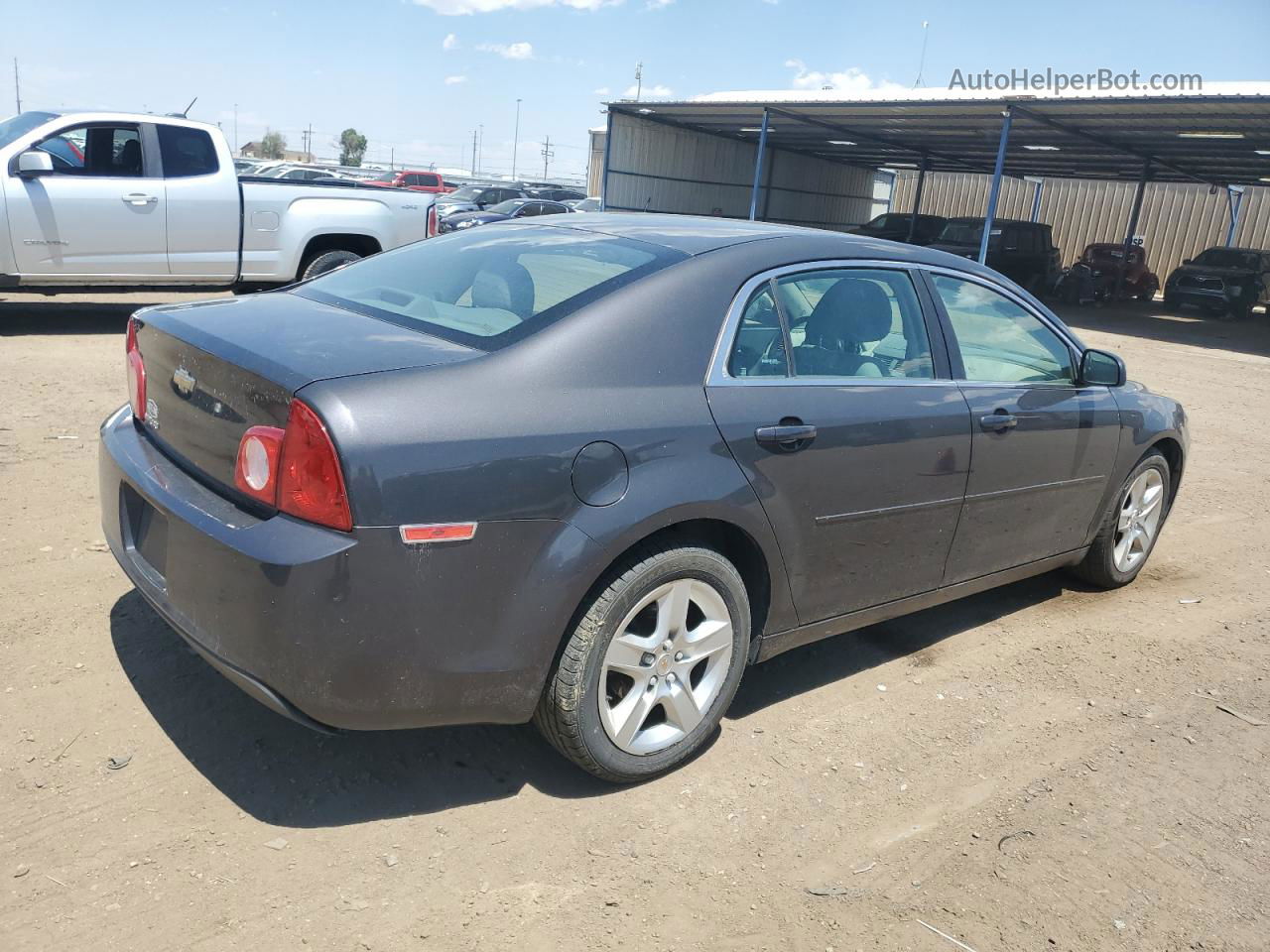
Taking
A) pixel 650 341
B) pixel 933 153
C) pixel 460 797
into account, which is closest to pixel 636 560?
pixel 650 341

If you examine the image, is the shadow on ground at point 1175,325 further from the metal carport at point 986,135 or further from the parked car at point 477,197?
the parked car at point 477,197

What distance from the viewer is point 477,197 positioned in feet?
95.4

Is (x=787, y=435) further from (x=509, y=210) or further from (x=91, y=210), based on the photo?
(x=509, y=210)

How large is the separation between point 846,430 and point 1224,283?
26252 millimetres

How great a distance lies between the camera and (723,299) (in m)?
3.16

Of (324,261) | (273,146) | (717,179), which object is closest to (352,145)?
(273,146)

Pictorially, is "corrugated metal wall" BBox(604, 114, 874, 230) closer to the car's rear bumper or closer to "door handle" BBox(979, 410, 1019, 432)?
"door handle" BBox(979, 410, 1019, 432)

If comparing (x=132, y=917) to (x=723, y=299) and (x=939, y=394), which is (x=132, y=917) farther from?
(x=939, y=394)

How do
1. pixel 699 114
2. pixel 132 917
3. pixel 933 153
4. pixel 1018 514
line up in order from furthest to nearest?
pixel 933 153
pixel 699 114
pixel 1018 514
pixel 132 917

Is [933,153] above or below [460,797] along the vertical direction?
above

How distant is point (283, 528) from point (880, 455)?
193 cm

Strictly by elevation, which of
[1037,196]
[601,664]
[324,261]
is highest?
[1037,196]

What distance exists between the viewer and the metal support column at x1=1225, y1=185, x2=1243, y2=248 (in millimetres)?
32250

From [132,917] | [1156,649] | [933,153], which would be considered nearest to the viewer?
[132,917]
